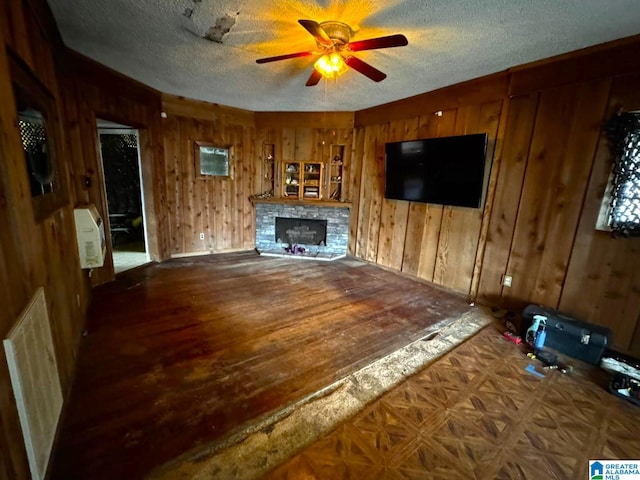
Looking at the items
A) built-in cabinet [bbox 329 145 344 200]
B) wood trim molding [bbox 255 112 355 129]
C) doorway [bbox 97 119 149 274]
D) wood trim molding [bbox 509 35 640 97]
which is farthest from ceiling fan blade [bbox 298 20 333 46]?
doorway [bbox 97 119 149 274]

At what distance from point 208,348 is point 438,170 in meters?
3.24

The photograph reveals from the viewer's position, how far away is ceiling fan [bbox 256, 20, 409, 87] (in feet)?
6.14

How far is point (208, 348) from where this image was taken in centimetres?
225

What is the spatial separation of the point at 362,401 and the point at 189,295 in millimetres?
2325

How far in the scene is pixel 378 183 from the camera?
15.0 ft

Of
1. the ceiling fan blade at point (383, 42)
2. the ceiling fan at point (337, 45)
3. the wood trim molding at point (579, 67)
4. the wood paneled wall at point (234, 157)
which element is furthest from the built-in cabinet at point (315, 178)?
the ceiling fan blade at point (383, 42)

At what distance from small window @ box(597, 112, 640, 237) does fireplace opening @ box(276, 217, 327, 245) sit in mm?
3688

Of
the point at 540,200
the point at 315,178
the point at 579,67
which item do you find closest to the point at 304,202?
the point at 315,178

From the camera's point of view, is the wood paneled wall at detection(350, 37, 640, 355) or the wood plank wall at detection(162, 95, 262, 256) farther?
the wood plank wall at detection(162, 95, 262, 256)

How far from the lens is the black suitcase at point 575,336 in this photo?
2242 millimetres

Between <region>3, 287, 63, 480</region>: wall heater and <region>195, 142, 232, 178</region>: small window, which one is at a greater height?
<region>195, 142, 232, 178</region>: small window

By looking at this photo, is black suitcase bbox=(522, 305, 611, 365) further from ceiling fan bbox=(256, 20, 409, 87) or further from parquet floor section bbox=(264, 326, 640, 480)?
ceiling fan bbox=(256, 20, 409, 87)

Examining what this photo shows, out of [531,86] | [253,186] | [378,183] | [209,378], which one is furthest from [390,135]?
[209,378]

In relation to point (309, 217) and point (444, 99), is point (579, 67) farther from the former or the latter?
point (309, 217)
